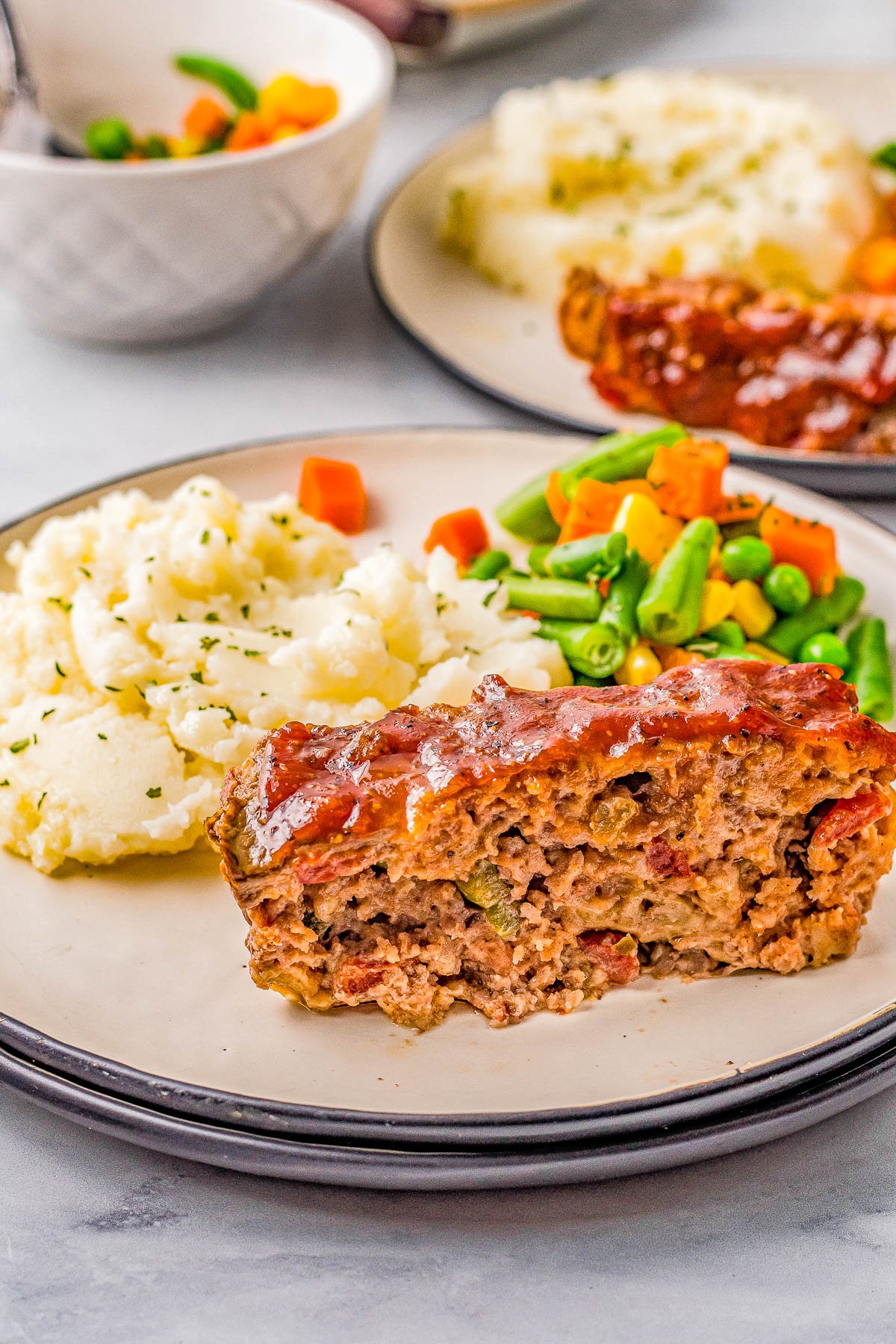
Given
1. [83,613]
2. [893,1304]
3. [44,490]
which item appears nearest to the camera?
[893,1304]

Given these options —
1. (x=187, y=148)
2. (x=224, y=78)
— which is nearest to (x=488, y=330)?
(x=187, y=148)

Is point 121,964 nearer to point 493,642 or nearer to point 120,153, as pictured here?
point 493,642

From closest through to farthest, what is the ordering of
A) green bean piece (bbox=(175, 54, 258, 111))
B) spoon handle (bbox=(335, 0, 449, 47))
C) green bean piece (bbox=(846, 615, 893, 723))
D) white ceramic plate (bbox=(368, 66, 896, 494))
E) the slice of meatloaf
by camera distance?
the slice of meatloaf
green bean piece (bbox=(846, 615, 893, 723))
white ceramic plate (bbox=(368, 66, 896, 494))
green bean piece (bbox=(175, 54, 258, 111))
spoon handle (bbox=(335, 0, 449, 47))

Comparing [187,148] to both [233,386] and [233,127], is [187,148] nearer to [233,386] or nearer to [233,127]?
[233,127]

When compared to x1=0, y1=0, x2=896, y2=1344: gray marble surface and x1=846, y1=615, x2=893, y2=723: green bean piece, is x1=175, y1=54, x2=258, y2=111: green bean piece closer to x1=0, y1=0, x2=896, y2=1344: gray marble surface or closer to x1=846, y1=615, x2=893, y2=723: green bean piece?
x1=846, y1=615, x2=893, y2=723: green bean piece

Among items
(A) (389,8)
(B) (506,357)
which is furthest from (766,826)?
(A) (389,8)

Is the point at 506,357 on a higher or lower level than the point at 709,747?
lower

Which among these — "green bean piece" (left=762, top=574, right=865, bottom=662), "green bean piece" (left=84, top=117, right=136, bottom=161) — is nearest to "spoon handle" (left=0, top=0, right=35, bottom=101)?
"green bean piece" (left=84, top=117, right=136, bottom=161)
